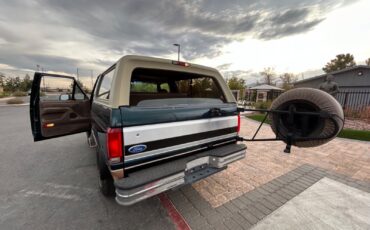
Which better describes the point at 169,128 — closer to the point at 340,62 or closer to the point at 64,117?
the point at 64,117

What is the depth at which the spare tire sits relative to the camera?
7.04 feet

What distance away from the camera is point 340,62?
32.1 metres

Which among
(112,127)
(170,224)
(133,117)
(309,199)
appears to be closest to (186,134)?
(133,117)

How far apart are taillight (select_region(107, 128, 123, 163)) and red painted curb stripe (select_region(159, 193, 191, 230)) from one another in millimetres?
1137

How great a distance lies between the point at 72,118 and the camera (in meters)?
3.72

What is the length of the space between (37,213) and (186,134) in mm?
2252

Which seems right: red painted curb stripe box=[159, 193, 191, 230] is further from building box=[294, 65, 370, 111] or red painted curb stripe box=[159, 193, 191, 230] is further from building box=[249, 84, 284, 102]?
building box=[249, 84, 284, 102]

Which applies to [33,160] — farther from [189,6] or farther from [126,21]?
[189,6]

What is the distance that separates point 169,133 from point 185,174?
570 mm

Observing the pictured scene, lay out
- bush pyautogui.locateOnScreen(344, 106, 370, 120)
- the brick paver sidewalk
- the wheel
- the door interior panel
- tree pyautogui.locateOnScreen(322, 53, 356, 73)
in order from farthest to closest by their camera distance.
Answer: tree pyautogui.locateOnScreen(322, 53, 356, 73) < bush pyautogui.locateOnScreen(344, 106, 370, 120) < the door interior panel < the brick paver sidewalk < the wheel

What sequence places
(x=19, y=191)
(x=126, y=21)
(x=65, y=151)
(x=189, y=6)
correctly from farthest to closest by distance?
(x=126, y=21) < (x=189, y=6) < (x=65, y=151) < (x=19, y=191)

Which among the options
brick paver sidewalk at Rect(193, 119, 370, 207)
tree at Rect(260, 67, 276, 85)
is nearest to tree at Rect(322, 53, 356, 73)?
tree at Rect(260, 67, 276, 85)

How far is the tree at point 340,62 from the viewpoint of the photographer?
31406 millimetres

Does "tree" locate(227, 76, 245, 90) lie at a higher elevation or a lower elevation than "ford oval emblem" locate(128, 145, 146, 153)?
higher
